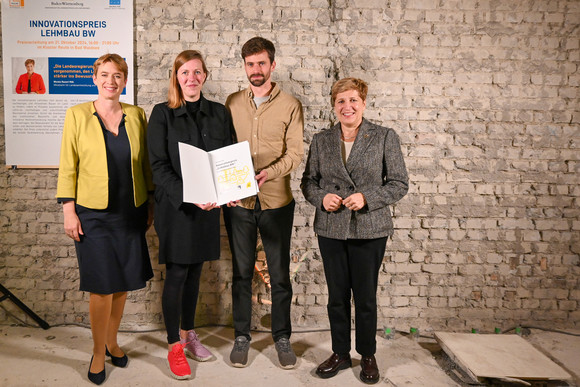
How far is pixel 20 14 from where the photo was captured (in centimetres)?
302

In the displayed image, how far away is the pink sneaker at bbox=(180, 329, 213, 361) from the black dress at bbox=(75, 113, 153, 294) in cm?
54

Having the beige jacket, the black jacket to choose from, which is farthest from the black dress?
the beige jacket

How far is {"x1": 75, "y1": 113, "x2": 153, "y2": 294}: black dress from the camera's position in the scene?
2346 mm

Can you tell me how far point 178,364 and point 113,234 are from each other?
2.87ft

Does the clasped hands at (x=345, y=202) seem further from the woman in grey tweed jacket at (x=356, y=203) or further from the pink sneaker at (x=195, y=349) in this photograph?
the pink sneaker at (x=195, y=349)

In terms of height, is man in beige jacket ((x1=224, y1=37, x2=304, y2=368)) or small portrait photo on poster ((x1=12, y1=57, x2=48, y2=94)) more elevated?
small portrait photo on poster ((x1=12, y1=57, x2=48, y2=94))

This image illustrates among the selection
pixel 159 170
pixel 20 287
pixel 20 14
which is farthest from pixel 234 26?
pixel 20 287

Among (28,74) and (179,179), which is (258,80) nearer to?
(179,179)

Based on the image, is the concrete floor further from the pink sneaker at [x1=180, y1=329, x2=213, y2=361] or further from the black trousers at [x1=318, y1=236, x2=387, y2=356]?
the black trousers at [x1=318, y1=236, x2=387, y2=356]

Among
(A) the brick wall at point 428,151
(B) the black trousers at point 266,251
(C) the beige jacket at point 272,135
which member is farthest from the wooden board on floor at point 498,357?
(C) the beige jacket at point 272,135

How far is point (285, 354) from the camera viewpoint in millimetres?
2611

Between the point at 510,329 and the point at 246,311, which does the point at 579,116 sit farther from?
the point at 246,311

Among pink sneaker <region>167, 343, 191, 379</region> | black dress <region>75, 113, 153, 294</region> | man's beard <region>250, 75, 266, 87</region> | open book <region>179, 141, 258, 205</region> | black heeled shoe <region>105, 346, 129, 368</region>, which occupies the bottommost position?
black heeled shoe <region>105, 346, 129, 368</region>

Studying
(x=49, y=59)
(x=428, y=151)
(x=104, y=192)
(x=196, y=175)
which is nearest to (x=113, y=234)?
(x=104, y=192)
